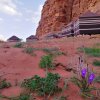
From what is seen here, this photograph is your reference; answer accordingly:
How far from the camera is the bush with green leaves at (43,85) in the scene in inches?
232

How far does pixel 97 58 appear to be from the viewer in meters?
9.27

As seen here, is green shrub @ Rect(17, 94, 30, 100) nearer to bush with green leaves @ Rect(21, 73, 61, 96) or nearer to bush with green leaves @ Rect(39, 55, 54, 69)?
bush with green leaves @ Rect(21, 73, 61, 96)

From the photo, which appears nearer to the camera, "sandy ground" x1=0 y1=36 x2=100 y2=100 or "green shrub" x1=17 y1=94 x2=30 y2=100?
"green shrub" x1=17 y1=94 x2=30 y2=100

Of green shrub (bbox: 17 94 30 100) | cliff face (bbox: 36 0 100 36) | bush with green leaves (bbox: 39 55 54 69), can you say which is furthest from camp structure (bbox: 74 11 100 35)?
cliff face (bbox: 36 0 100 36)

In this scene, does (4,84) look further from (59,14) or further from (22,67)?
(59,14)

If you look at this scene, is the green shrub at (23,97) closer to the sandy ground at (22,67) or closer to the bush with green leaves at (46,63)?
the sandy ground at (22,67)

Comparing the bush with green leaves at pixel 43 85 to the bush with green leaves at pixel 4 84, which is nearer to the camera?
the bush with green leaves at pixel 43 85

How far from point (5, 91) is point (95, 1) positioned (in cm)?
2975

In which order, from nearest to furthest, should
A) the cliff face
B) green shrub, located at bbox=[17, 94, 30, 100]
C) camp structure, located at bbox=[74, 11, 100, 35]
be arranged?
green shrub, located at bbox=[17, 94, 30, 100] → camp structure, located at bbox=[74, 11, 100, 35] → the cliff face

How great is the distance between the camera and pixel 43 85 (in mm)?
6027

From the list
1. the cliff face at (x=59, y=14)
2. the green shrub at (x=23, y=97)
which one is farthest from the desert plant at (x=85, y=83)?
the cliff face at (x=59, y=14)

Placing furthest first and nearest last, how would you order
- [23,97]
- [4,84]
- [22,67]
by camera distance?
[22,67] < [4,84] < [23,97]

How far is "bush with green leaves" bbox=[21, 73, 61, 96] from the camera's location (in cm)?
590

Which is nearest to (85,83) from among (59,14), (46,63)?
(46,63)
